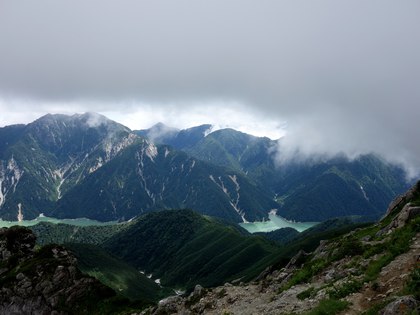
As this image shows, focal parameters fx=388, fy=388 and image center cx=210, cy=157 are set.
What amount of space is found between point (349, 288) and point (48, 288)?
86.6m

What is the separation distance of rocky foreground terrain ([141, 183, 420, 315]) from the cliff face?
49.3 meters

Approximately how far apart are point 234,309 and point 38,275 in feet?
255

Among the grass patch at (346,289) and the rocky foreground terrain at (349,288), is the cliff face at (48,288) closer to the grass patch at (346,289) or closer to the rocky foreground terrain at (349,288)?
the rocky foreground terrain at (349,288)

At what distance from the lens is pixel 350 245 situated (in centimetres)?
4138

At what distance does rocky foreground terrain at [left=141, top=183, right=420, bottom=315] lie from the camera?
24.0m

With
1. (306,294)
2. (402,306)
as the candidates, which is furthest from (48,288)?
(402,306)

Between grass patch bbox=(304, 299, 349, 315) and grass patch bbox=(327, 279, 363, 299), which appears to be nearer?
grass patch bbox=(304, 299, 349, 315)

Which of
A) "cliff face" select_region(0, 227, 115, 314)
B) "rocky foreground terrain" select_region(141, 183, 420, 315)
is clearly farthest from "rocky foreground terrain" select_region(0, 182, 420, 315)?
"cliff face" select_region(0, 227, 115, 314)

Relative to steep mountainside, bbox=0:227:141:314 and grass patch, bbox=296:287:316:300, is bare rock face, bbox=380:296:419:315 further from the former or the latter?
steep mountainside, bbox=0:227:141:314

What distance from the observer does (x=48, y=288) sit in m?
94.7

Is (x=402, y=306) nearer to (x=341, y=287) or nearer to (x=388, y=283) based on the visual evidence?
(x=388, y=283)

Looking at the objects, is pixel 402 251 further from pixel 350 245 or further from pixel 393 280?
pixel 350 245

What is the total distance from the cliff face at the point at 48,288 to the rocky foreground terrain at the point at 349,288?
4930 cm

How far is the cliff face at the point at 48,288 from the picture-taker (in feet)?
295
